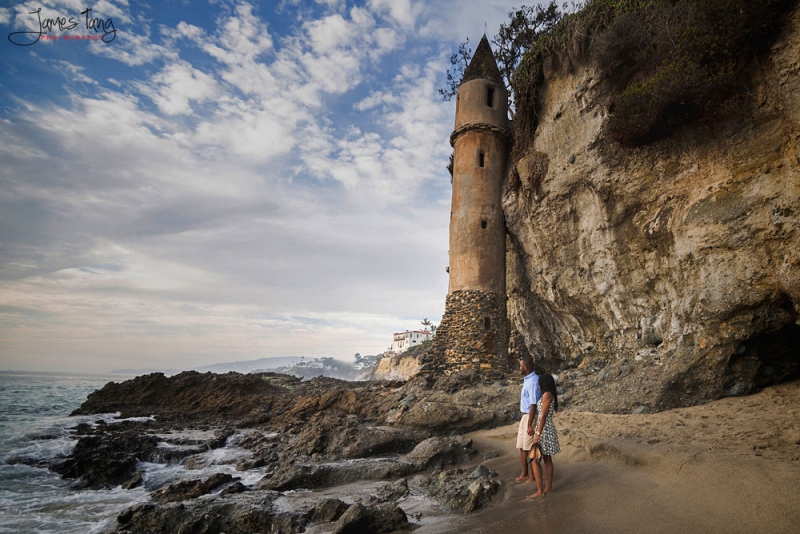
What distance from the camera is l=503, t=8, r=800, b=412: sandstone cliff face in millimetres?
7289

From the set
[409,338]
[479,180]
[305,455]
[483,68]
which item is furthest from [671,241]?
[409,338]

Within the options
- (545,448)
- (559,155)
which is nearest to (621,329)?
(559,155)

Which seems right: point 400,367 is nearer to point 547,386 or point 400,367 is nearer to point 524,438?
point 524,438

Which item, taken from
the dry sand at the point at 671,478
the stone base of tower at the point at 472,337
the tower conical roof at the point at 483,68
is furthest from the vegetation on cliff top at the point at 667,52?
the stone base of tower at the point at 472,337

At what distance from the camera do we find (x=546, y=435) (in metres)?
4.97

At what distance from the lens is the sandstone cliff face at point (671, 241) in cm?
729

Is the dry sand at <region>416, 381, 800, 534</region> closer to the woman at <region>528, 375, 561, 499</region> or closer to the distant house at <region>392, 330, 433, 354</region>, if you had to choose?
the woman at <region>528, 375, 561, 499</region>

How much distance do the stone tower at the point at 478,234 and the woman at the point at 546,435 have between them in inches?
383

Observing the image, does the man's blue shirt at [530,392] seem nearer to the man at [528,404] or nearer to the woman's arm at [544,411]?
the man at [528,404]

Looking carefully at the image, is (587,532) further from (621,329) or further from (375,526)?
(621,329)

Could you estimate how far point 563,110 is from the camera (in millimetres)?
12758

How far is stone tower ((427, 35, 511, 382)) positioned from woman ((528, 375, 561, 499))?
9.74m

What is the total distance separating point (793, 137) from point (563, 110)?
656cm

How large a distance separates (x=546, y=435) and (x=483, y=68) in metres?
17.3
